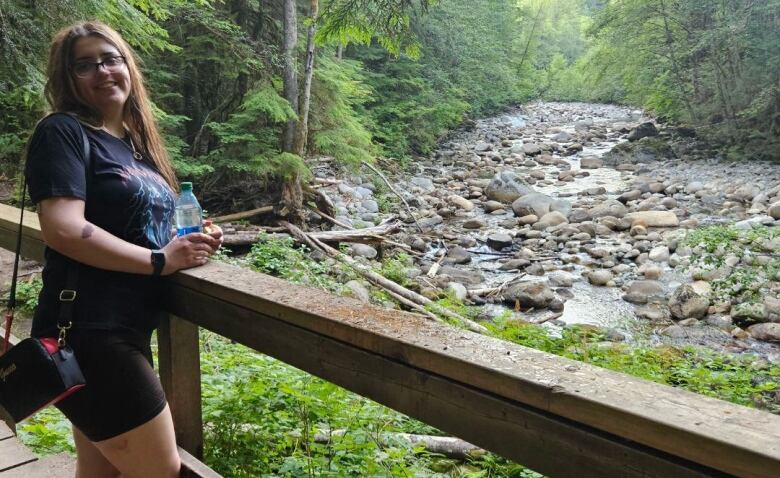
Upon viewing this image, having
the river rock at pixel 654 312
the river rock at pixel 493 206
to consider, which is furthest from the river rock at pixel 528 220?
the river rock at pixel 654 312

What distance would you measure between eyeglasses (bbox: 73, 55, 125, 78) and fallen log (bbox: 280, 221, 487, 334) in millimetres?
5650

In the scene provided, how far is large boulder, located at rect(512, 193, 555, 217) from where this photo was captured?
16141 millimetres

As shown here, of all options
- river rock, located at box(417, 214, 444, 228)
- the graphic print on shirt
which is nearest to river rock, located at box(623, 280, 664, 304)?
river rock, located at box(417, 214, 444, 228)

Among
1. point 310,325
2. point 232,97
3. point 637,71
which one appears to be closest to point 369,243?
point 232,97

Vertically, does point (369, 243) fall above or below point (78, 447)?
below

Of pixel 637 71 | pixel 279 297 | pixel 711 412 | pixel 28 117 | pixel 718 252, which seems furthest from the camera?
pixel 637 71

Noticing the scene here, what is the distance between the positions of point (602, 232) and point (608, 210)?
1508 millimetres

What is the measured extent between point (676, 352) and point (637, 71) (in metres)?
21.4

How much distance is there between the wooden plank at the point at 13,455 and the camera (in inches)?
98.3

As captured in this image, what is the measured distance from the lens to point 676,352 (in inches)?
273

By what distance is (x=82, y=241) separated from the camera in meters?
1.62

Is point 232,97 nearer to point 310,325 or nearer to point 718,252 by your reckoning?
point 718,252

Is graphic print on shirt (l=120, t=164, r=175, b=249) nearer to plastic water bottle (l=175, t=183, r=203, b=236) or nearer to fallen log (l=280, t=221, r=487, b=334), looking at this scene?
plastic water bottle (l=175, t=183, r=203, b=236)

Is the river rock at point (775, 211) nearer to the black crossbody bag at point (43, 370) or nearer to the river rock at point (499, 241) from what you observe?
the river rock at point (499, 241)
